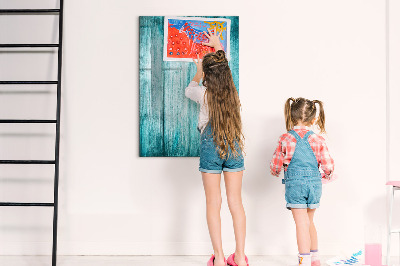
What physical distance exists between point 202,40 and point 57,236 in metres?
1.74

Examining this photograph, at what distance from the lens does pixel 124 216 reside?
3.36 metres

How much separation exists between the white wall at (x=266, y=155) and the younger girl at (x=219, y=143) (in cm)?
43

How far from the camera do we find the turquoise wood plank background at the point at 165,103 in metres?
3.34

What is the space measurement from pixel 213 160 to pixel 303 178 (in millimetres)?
557

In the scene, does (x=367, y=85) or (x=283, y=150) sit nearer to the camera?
(x=283, y=150)

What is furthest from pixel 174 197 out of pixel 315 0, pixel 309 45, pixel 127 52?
pixel 315 0

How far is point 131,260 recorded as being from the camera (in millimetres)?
3205

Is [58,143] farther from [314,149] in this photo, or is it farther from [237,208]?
[314,149]

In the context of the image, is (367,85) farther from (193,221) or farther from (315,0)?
(193,221)

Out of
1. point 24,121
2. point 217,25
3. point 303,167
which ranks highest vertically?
point 217,25

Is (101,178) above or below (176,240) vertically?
above

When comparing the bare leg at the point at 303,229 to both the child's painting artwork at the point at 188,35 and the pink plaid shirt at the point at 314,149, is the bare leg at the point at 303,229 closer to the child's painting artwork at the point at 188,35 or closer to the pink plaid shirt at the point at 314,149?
the pink plaid shirt at the point at 314,149

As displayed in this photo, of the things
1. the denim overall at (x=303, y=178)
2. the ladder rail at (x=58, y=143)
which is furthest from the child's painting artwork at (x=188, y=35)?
the denim overall at (x=303, y=178)

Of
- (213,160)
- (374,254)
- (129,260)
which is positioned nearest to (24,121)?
(129,260)
